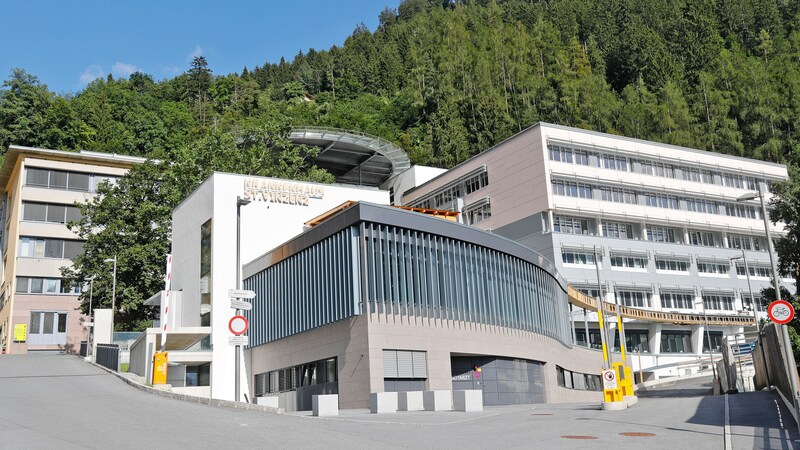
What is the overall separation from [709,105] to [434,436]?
104 meters

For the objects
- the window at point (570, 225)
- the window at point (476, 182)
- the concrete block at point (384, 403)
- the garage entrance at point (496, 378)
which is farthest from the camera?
the window at point (476, 182)

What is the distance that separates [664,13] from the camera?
13400cm

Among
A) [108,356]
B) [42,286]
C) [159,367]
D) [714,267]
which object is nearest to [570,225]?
[714,267]

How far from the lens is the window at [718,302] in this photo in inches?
3130

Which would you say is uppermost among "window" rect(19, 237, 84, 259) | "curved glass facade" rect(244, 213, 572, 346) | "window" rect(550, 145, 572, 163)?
"window" rect(550, 145, 572, 163)

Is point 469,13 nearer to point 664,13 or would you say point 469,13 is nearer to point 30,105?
point 664,13

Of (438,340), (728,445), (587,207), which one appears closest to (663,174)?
(587,207)

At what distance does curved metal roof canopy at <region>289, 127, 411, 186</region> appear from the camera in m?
76.8

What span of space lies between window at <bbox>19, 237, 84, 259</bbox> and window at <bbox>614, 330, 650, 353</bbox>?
195 feet

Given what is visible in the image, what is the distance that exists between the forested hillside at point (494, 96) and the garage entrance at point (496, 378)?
35880mm

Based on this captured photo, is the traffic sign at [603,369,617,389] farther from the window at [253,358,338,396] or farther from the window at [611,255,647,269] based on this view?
the window at [611,255,647,269]

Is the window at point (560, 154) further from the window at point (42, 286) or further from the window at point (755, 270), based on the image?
the window at point (42, 286)

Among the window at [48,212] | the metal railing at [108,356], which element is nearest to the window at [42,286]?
the window at [48,212]

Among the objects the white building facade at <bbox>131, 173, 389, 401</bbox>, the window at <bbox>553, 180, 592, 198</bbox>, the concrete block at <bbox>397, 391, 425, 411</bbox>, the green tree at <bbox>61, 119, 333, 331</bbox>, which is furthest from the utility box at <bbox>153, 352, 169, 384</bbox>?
the window at <bbox>553, 180, 592, 198</bbox>
